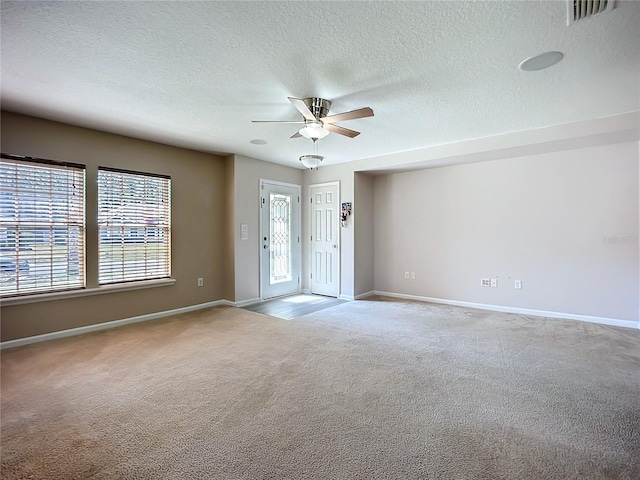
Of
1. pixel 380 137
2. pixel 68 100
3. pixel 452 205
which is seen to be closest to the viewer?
pixel 68 100

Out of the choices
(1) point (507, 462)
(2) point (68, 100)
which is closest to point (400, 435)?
(1) point (507, 462)

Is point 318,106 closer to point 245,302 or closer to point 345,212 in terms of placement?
point 345,212

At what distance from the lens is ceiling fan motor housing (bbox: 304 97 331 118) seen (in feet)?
10.00

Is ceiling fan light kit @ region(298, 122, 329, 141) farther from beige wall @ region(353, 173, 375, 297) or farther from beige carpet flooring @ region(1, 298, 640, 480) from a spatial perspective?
beige wall @ region(353, 173, 375, 297)

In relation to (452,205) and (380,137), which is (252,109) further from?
(452,205)

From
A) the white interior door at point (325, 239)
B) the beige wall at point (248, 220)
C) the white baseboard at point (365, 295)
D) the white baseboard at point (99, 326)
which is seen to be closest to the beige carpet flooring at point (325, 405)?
the white baseboard at point (99, 326)

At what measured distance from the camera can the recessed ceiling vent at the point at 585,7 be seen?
183 centimetres

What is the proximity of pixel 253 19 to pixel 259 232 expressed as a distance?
4016 mm

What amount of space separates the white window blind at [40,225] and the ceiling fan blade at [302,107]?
3.02 meters

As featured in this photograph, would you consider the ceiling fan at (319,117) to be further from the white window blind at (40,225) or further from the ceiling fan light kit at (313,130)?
the white window blind at (40,225)

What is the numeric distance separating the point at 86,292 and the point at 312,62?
3.82 metres

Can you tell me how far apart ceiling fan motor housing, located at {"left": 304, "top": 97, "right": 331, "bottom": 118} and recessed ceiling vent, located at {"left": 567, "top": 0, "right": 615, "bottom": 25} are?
73.6 inches

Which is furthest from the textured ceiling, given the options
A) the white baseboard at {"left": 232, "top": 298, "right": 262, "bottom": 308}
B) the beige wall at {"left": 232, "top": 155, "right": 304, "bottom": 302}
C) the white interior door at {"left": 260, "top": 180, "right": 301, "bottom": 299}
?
the white baseboard at {"left": 232, "top": 298, "right": 262, "bottom": 308}

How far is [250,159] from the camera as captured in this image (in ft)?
18.4
